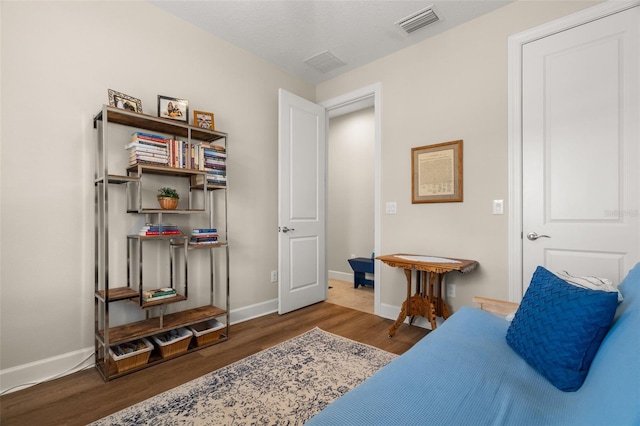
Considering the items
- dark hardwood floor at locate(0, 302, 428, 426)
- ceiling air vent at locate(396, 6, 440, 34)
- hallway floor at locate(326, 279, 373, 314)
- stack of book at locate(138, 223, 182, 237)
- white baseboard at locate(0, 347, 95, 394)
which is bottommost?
hallway floor at locate(326, 279, 373, 314)

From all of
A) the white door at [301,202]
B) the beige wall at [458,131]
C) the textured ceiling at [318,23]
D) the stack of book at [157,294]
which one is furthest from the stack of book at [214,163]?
the beige wall at [458,131]

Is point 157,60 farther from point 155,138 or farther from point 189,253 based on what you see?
point 189,253

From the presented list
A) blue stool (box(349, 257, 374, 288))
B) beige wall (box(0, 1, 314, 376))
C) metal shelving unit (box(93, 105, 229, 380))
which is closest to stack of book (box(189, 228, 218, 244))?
metal shelving unit (box(93, 105, 229, 380))

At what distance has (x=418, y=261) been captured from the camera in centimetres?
247

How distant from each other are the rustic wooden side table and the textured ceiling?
2061 millimetres

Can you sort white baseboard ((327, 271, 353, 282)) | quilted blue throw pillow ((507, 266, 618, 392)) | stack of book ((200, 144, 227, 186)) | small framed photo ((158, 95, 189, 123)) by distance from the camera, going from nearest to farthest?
quilted blue throw pillow ((507, 266, 618, 392)) < small framed photo ((158, 95, 189, 123)) < stack of book ((200, 144, 227, 186)) < white baseboard ((327, 271, 353, 282))

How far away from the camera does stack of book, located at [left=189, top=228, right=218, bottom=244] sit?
2.51 meters

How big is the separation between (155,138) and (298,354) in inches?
75.2

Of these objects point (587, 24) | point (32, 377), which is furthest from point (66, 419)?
point (587, 24)

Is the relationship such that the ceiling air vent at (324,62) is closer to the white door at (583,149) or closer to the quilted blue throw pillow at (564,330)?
the white door at (583,149)

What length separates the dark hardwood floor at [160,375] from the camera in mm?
A: 1650

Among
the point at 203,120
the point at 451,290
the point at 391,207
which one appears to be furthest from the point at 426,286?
the point at 203,120

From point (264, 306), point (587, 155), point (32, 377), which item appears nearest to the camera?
point (32, 377)

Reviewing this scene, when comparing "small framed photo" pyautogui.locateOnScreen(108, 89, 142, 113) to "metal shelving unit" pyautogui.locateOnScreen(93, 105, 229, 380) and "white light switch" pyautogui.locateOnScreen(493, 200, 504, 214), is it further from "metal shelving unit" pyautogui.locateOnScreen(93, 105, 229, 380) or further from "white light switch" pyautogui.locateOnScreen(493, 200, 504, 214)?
"white light switch" pyautogui.locateOnScreen(493, 200, 504, 214)
